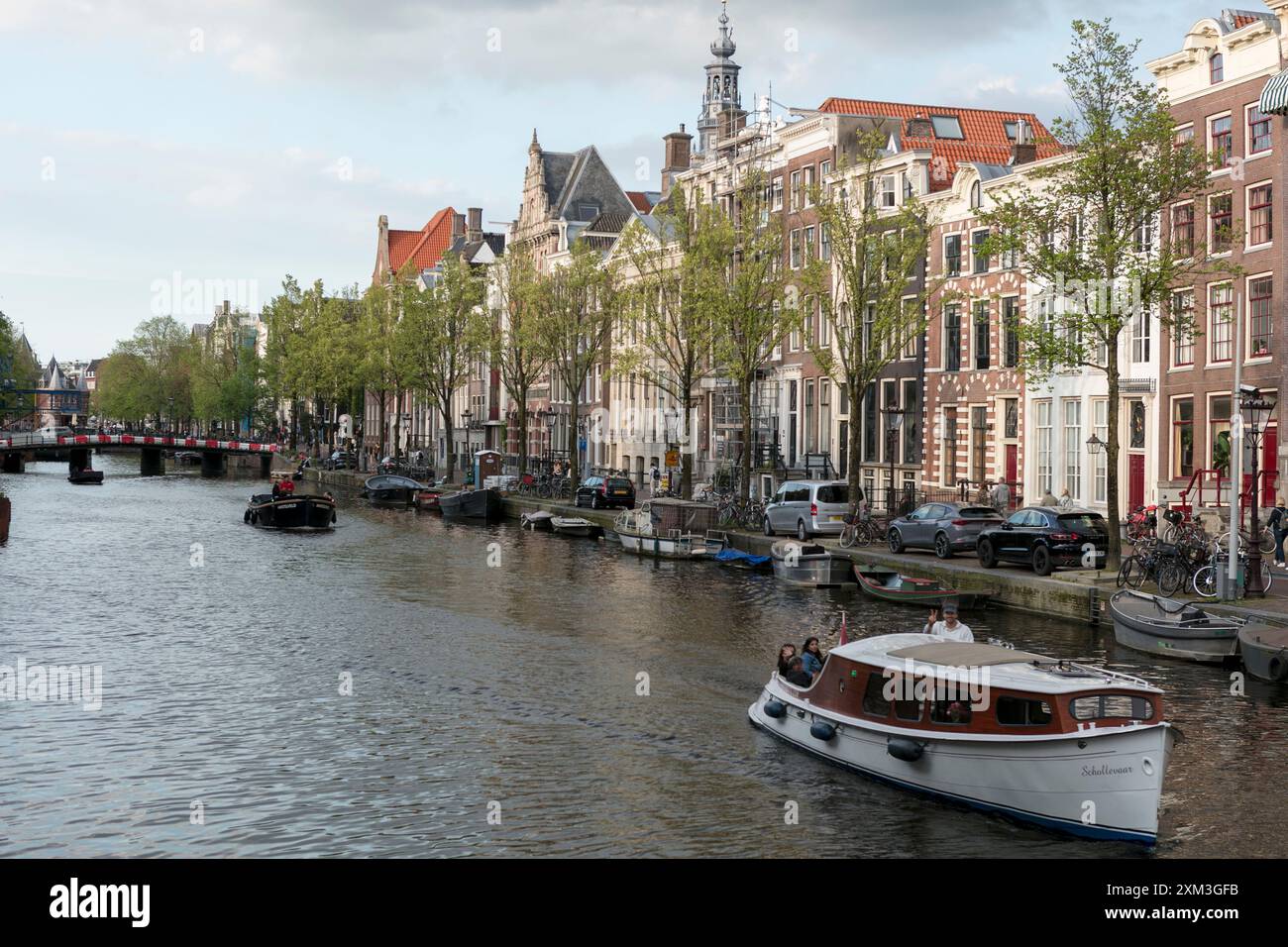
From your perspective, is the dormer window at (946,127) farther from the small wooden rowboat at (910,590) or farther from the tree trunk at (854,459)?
the small wooden rowboat at (910,590)

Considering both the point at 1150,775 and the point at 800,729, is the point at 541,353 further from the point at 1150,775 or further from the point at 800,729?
the point at 1150,775

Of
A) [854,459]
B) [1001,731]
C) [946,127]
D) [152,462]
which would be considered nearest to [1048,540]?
[854,459]

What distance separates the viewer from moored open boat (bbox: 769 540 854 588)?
50375 millimetres

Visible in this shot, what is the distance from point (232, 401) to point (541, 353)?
103960 mm

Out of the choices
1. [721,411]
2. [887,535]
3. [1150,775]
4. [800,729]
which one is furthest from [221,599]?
[721,411]

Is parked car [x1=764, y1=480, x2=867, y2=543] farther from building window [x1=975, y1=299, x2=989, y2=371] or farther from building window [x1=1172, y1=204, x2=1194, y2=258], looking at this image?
building window [x1=1172, y1=204, x2=1194, y2=258]

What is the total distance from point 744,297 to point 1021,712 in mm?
45313

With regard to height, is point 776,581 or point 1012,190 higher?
point 1012,190

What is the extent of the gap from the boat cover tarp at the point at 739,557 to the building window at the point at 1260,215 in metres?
19.9

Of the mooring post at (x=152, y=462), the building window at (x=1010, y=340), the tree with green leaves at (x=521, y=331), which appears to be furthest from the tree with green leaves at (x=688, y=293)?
the mooring post at (x=152, y=462)

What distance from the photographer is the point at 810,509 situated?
5900cm

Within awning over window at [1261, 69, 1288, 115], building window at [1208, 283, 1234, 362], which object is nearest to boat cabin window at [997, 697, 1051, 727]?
awning over window at [1261, 69, 1288, 115]
